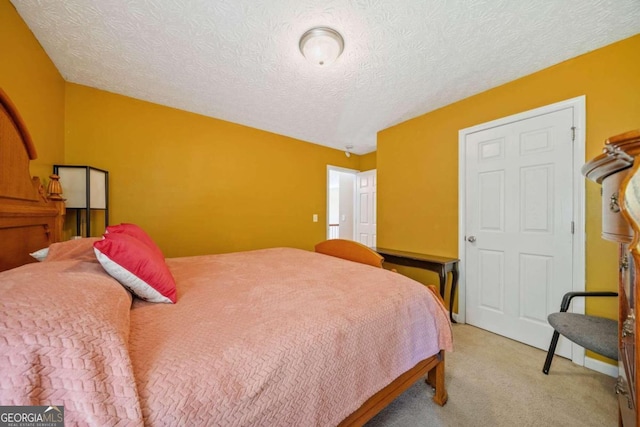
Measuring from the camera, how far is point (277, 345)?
802 mm

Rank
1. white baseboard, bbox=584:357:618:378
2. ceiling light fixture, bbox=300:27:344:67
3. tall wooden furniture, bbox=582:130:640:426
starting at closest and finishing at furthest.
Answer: tall wooden furniture, bbox=582:130:640:426, ceiling light fixture, bbox=300:27:344:67, white baseboard, bbox=584:357:618:378

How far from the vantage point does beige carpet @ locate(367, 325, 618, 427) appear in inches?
52.0

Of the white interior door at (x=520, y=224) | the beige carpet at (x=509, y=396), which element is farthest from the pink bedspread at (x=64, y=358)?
the white interior door at (x=520, y=224)

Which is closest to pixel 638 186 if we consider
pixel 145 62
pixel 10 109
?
pixel 10 109

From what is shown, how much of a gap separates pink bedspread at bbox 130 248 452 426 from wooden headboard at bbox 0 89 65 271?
72 cm

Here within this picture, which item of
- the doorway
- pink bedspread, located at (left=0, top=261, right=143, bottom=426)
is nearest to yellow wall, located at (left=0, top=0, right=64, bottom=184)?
pink bedspread, located at (left=0, top=261, right=143, bottom=426)

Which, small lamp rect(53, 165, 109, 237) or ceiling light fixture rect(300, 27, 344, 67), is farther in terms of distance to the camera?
small lamp rect(53, 165, 109, 237)

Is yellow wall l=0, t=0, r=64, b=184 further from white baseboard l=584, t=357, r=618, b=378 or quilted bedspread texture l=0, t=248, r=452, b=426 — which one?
white baseboard l=584, t=357, r=618, b=378

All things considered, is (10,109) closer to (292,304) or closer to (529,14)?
(292,304)

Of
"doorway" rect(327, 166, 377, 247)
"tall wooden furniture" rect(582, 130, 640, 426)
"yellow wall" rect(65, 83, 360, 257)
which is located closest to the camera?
"tall wooden furniture" rect(582, 130, 640, 426)

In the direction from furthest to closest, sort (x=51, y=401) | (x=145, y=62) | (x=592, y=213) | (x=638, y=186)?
(x=145, y=62)
(x=592, y=213)
(x=638, y=186)
(x=51, y=401)

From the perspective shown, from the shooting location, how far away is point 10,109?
1116 mm

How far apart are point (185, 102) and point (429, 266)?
3.33m

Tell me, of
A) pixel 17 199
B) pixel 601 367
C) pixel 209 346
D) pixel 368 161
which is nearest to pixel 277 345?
pixel 209 346
